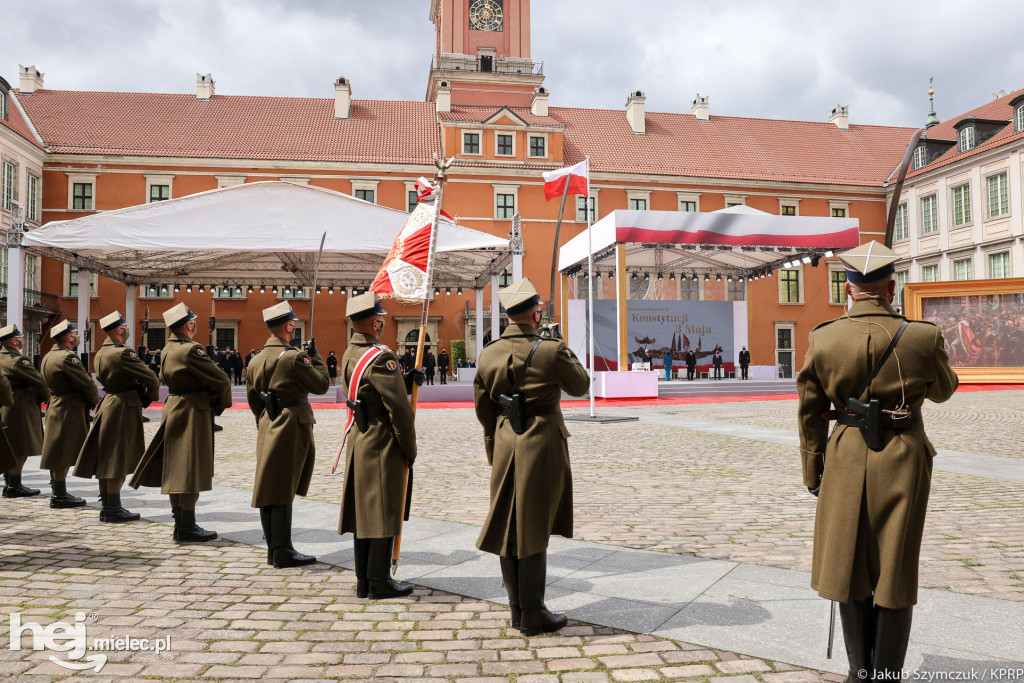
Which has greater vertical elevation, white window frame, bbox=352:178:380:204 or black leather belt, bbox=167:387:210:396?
white window frame, bbox=352:178:380:204

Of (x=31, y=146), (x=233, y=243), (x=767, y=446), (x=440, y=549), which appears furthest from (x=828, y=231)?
(x=31, y=146)

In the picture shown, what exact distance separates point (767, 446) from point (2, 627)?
1021 centimetres

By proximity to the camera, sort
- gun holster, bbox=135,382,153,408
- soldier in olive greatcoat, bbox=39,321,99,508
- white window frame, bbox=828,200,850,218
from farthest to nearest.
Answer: white window frame, bbox=828,200,850,218 < soldier in olive greatcoat, bbox=39,321,99,508 < gun holster, bbox=135,382,153,408

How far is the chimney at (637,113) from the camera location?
1730 inches

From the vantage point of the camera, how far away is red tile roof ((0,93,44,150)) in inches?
1294

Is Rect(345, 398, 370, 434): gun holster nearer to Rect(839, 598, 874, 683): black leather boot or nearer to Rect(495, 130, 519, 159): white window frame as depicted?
Rect(839, 598, 874, 683): black leather boot

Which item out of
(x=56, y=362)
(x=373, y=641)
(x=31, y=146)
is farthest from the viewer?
(x=31, y=146)

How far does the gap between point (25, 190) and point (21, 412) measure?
31.1 m

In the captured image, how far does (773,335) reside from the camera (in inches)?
1601

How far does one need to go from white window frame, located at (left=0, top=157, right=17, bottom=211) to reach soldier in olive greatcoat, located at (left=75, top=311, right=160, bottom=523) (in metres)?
30.8

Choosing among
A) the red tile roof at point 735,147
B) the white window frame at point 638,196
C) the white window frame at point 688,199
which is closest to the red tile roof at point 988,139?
the red tile roof at point 735,147

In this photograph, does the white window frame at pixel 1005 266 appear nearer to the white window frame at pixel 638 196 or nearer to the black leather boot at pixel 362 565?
the white window frame at pixel 638 196

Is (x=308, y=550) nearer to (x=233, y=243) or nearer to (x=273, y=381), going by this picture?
(x=273, y=381)

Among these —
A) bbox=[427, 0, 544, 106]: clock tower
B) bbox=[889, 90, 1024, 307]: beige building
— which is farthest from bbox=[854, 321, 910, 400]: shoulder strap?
bbox=[427, 0, 544, 106]: clock tower
